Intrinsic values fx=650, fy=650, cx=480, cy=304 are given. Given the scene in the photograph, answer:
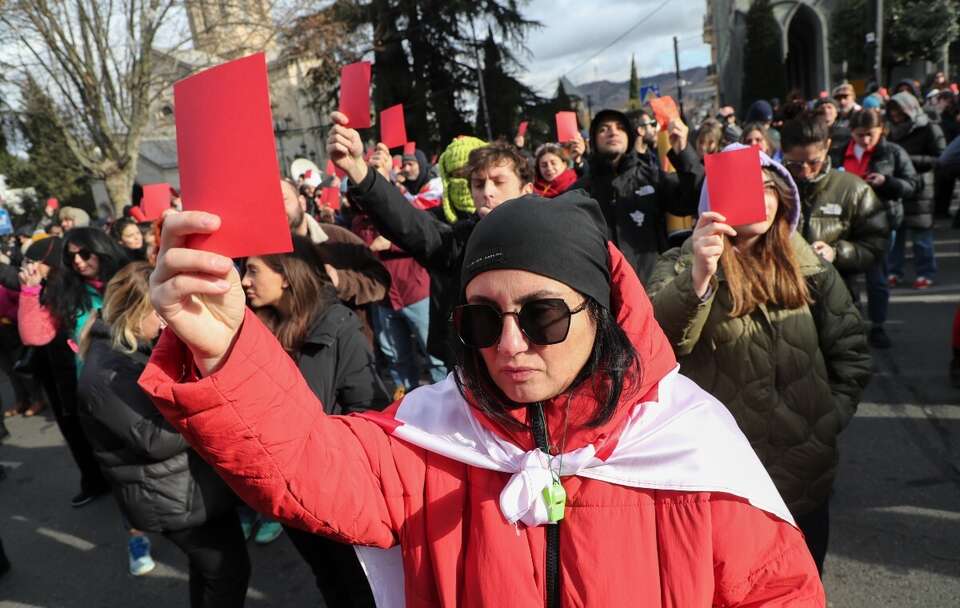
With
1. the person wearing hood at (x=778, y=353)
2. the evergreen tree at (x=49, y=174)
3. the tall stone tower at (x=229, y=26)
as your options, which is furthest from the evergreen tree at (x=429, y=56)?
the person wearing hood at (x=778, y=353)

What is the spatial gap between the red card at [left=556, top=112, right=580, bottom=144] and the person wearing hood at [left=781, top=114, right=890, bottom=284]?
2316 millimetres

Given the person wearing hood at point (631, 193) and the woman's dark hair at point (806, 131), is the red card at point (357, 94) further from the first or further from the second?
the woman's dark hair at point (806, 131)

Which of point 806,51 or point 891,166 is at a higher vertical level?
point 806,51

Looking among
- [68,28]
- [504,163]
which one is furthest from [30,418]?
[68,28]

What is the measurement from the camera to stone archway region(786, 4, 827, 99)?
95.1ft

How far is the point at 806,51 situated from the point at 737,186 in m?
36.7

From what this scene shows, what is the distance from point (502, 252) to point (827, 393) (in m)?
1.52

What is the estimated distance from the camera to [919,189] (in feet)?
20.7

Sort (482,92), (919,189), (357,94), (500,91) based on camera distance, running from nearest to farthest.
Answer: (357,94) < (919,189) < (482,92) < (500,91)

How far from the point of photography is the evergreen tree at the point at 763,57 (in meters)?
26.3

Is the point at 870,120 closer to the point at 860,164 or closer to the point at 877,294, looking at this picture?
the point at 860,164

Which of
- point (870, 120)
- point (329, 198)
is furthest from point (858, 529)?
point (329, 198)

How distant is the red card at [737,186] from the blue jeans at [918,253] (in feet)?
18.5

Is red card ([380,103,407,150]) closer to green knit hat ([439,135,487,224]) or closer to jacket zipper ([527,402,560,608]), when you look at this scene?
green knit hat ([439,135,487,224])
